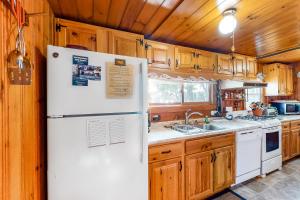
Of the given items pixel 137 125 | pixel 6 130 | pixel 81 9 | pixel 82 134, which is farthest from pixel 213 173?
pixel 81 9

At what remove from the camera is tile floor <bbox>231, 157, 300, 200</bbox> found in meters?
2.05

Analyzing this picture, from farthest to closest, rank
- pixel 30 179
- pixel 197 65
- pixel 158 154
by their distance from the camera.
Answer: pixel 197 65, pixel 158 154, pixel 30 179

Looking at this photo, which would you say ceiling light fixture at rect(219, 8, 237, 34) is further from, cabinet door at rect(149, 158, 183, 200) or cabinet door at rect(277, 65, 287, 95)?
cabinet door at rect(277, 65, 287, 95)

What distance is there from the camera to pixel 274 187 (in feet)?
7.37

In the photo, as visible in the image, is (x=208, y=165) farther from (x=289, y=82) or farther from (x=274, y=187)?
(x=289, y=82)

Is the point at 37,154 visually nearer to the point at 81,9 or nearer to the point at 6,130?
the point at 6,130

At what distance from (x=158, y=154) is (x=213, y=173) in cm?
88

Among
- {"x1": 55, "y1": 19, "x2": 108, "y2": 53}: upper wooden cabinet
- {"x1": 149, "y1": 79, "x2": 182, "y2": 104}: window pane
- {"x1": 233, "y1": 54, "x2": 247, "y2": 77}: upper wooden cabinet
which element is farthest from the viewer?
{"x1": 233, "y1": 54, "x2": 247, "y2": 77}: upper wooden cabinet

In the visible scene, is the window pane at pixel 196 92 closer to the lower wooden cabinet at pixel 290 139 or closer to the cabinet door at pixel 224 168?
the cabinet door at pixel 224 168

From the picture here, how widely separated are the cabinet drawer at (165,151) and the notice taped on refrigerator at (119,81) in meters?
0.68

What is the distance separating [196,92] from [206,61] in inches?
23.0

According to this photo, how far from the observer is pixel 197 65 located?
237cm

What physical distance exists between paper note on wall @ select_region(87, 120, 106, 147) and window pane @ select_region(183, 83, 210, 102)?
5.97 feet

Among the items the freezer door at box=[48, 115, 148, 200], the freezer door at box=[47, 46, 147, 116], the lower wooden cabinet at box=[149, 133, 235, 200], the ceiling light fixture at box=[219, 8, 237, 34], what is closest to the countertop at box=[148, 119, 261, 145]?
the lower wooden cabinet at box=[149, 133, 235, 200]
